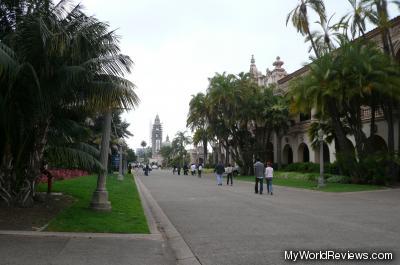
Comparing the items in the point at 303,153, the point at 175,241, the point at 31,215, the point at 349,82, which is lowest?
the point at 175,241

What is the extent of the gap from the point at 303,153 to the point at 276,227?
38289mm

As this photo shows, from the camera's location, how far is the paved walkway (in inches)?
348

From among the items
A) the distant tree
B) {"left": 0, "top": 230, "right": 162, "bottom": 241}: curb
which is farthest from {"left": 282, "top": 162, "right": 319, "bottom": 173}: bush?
{"left": 0, "top": 230, "right": 162, "bottom": 241}: curb

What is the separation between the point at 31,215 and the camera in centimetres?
1269

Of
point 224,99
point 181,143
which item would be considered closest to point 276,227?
point 224,99

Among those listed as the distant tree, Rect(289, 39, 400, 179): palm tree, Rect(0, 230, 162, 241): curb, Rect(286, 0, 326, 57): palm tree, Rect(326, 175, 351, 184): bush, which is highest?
Rect(286, 0, 326, 57): palm tree

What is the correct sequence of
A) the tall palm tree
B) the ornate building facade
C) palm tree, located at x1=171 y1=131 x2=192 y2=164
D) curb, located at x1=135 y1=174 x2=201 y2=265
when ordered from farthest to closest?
palm tree, located at x1=171 y1=131 x2=192 y2=164
the tall palm tree
the ornate building facade
curb, located at x1=135 y1=174 x2=201 y2=265

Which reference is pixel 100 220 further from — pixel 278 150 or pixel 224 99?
pixel 278 150

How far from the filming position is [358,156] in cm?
3047

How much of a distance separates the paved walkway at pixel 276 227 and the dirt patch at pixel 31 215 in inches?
127

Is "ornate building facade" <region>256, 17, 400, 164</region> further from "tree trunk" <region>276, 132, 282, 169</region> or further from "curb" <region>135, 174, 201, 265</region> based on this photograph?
"curb" <region>135, 174, 201, 265</region>

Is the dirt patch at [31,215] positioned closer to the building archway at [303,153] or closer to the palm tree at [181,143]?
the building archway at [303,153]

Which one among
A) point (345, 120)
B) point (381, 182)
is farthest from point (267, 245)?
point (345, 120)

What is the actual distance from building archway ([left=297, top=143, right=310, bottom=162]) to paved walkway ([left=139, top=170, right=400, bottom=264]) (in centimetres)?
2908
